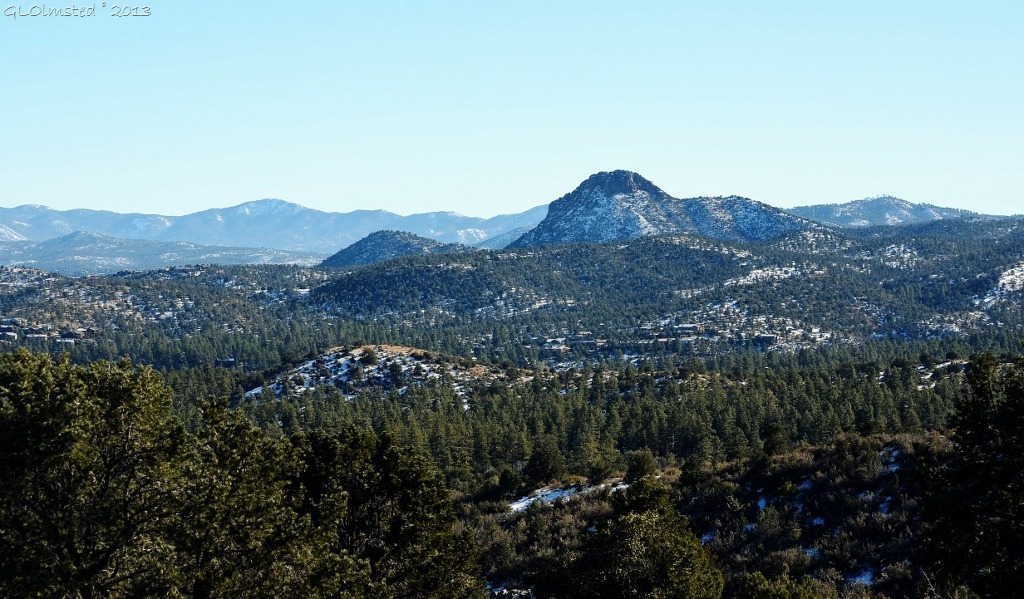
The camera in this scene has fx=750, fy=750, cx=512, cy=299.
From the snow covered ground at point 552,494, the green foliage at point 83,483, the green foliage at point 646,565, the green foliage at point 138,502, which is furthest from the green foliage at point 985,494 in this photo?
the snow covered ground at point 552,494

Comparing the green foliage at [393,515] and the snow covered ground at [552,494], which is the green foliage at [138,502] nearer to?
the green foliage at [393,515]

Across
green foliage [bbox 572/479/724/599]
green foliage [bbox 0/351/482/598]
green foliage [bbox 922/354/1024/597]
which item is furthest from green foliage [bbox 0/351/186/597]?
green foliage [bbox 922/354/1024/597]

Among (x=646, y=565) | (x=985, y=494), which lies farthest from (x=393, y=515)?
(x=985, y=494)

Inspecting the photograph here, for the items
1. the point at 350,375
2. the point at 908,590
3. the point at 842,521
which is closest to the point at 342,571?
the point at 908,590

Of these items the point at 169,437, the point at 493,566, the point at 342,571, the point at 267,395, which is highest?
the point at 169,437

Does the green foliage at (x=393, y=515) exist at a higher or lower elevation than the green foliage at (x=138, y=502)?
lower

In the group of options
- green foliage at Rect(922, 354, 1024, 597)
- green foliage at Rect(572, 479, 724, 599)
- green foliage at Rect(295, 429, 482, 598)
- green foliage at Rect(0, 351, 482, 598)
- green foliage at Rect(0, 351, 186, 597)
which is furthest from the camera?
green foliage at Rect(295, 429, 482, 598)

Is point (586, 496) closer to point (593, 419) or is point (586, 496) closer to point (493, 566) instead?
point (493, 566)

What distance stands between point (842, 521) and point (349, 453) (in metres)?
29.6

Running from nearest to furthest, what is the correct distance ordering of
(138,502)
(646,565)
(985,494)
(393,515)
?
(985,494) < (138,502) < (646,565) < (393,515)

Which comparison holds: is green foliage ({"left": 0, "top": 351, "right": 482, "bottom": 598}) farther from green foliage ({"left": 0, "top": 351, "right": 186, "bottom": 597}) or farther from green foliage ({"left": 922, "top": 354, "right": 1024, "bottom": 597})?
green foliage ({"left": 922, "top": 354, "right": 1024, "bottom": 597})

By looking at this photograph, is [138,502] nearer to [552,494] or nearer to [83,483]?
[83,483]

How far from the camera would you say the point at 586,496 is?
193ft

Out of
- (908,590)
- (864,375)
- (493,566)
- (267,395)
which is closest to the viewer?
(908,590)
